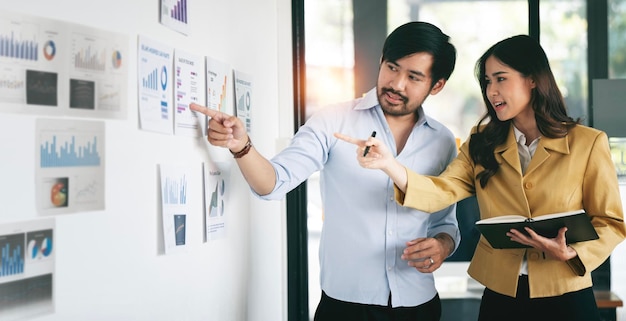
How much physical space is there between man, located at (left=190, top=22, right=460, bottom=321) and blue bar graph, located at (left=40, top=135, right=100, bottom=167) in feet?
2.29

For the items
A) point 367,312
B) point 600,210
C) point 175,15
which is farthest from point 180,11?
point 600,210

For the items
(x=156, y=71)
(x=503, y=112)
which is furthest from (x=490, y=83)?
(x=156, y=71)

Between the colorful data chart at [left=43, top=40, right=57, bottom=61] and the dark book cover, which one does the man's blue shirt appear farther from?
the colorful data chart at [left=43, top=40, right=57, bottom=61]

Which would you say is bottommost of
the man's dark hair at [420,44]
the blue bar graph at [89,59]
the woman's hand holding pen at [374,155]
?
the woman's hand holding pen at [374,155]

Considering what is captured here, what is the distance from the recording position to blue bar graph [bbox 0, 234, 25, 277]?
46.3 inches

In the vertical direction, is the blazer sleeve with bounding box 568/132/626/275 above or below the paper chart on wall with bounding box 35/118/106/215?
below

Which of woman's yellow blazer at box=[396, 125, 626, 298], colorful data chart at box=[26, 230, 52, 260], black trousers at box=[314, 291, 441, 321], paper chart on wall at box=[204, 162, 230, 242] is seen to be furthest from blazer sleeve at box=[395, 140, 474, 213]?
colorful data chart at box=[26, 230, 52, 260]

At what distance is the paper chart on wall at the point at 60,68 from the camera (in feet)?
3.89

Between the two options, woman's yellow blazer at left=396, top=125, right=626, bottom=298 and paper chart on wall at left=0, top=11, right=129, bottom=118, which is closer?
paper chart on wall at left=0, top=11, right=129, bottom=118

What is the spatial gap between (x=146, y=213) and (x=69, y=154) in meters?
0.34

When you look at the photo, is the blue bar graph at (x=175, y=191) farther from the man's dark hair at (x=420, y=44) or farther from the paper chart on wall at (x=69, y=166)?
the man's dark hair at (x=420, y=44)

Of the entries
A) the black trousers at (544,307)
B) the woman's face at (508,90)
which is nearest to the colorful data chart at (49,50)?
the woman's face at (508,90)

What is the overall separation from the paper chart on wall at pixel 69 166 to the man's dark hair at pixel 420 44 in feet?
3.36

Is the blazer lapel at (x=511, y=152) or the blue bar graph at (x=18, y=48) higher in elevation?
the blue bar graph at (x=18, y=48)
